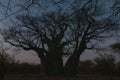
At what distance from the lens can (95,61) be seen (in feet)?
137

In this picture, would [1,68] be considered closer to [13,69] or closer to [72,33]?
[72,33]

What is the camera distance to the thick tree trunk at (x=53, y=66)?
35281 mm

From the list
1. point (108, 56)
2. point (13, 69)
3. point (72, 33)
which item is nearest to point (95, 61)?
point (108, 56)

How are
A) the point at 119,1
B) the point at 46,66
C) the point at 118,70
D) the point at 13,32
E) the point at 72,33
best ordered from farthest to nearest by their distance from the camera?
1. the point at 118,70
2. the point at 46,66
3. the point at 13,32
4. the point at 72,33
5. the point at 119,1

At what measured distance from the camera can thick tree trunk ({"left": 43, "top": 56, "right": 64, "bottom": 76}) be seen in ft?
116

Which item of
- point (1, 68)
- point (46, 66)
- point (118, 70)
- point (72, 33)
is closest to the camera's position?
point (1, 68)

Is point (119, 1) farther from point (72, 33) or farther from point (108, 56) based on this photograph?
point (108, 56)

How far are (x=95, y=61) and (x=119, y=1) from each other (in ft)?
104

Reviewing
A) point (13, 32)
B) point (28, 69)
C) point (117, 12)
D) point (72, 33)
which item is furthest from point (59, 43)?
point (117, 12)

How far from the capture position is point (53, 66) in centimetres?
3609

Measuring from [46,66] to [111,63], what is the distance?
32.4 feet

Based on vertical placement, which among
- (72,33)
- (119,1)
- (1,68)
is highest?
(72,33)

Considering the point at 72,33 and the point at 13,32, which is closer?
the point at 72,33

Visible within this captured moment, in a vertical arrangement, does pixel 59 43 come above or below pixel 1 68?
above
